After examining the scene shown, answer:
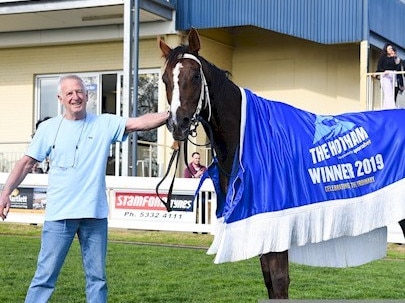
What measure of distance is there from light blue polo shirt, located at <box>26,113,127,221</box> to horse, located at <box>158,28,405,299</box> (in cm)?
60

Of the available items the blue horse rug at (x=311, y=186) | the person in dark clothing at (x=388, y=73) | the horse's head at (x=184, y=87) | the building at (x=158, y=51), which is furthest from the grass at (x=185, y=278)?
the building at (x=158, y=51)

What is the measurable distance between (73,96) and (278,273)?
1.82m

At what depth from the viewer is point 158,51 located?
18.8 metres

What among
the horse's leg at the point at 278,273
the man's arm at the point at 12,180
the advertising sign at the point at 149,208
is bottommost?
the advertising sign at the point at 149,208

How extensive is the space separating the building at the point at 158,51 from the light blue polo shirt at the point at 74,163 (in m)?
10.9

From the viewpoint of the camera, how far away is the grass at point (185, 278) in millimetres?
7523

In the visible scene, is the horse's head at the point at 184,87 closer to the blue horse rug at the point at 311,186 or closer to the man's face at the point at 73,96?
the blue horse rug at the point at 311,186

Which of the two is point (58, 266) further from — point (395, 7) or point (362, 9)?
point (395, 7)

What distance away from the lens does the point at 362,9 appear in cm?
1755

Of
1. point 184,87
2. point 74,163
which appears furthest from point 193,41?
point 74,163

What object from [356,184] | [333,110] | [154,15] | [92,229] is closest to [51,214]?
[92,229]

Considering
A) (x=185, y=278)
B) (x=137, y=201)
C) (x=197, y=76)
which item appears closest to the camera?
(x=197, y=76)

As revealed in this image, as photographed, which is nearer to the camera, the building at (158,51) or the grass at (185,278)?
the grass at (185,278)

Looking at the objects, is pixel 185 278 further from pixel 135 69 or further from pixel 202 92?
pixel 135 69
